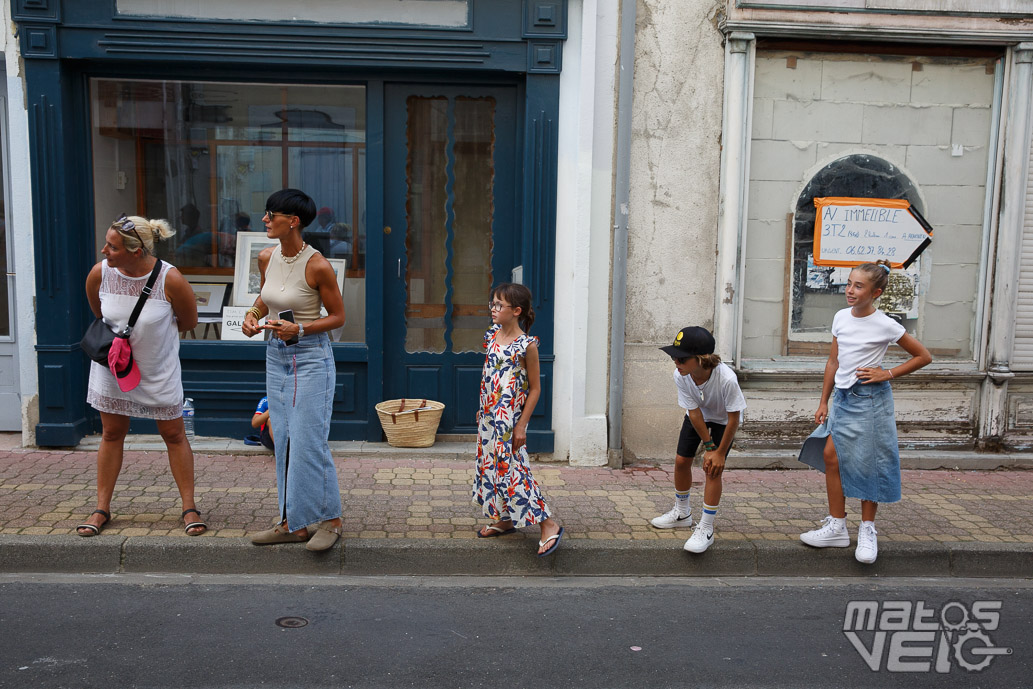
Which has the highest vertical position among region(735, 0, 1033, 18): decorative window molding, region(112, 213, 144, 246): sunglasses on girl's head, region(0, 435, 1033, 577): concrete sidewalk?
region(735, 0, 1033, 18): decorative window molding

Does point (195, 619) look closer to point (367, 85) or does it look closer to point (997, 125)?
point (367, 85)

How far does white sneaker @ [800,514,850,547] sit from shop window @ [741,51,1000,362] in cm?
233

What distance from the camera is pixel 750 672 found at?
3.86 meters

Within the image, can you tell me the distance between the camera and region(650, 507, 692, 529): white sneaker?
547 cm

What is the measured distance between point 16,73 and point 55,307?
5.62ft

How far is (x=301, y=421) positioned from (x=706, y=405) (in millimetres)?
2186

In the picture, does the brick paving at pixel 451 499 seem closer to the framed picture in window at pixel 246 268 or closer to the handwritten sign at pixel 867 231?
the framed picture in window at pixel 246 268

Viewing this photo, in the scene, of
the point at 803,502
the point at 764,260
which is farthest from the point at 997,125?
the point at 803,502

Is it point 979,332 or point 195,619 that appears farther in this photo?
point 979,332

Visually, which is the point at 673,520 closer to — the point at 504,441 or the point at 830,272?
the point at 504,441

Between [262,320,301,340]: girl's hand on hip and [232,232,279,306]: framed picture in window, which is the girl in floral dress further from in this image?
[232,232,279,306]: framed picture in window

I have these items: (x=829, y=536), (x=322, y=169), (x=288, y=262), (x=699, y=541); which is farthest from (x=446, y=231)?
(x=829, y=536)

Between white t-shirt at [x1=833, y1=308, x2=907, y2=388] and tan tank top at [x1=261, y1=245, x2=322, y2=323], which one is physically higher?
tan tank top at [x1=261, y1=245, x2=322, y2=323]

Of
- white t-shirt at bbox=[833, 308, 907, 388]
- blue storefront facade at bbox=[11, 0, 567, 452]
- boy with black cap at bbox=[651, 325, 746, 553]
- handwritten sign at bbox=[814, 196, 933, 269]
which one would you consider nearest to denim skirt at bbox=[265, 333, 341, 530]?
boy with black cap at bbox=[651, 325, 746, 553]
